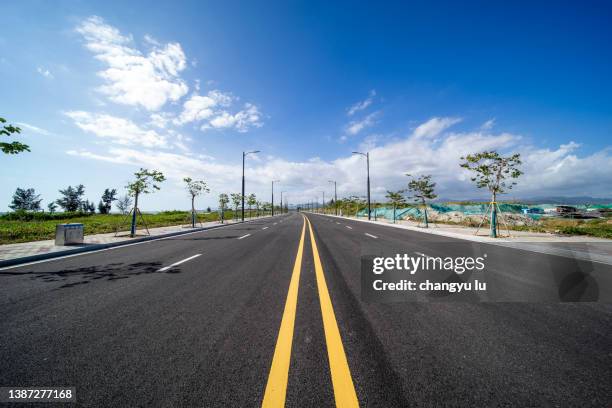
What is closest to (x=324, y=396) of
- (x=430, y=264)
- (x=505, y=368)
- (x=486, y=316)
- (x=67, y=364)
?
(x=505, y=368)

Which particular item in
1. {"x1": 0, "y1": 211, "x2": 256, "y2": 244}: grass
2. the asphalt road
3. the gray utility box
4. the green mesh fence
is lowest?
the asphalt road

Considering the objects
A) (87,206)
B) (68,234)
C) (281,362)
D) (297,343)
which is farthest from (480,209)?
(87,206)

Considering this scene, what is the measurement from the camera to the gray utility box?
33.1 ft

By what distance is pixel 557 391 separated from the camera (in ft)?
6.56

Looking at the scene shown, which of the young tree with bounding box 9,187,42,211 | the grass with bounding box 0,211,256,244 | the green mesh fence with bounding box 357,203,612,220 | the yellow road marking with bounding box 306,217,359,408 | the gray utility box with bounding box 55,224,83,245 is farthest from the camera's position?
the young tree with bounding box 9,187,42,211

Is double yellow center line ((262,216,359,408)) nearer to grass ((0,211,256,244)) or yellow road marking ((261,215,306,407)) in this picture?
yellow road marking ((261,215,306,407))

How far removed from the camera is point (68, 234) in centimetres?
1030

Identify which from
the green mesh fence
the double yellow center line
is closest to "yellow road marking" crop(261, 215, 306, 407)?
the double yellow center line

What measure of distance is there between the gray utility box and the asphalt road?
6.23m

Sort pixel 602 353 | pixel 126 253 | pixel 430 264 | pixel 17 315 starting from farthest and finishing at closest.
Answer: pixel 126 253, pixel 430 264, pixel 17 315, pixel 602 353

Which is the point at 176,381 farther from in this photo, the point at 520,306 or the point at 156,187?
the point at 156,187

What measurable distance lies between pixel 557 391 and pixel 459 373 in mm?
705

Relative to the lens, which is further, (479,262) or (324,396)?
(479,262)

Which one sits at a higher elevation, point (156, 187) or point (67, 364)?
point (156, 187)
